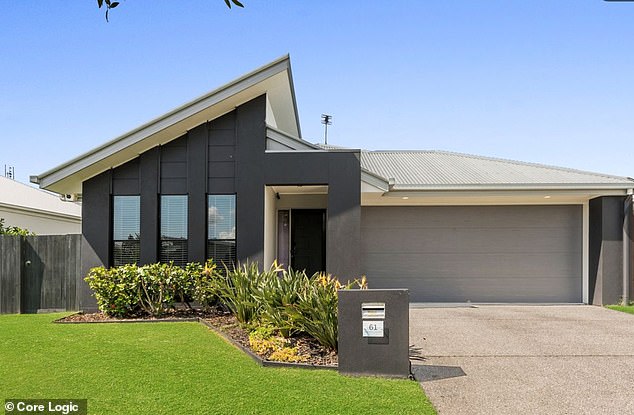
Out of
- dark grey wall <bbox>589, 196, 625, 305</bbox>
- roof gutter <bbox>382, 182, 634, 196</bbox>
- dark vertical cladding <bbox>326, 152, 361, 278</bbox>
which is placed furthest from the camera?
dark grey wall <bbox>589, 196, 625, 305</bbox>

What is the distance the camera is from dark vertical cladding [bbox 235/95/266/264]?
433 inches

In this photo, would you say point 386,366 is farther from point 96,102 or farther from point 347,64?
point 96,102

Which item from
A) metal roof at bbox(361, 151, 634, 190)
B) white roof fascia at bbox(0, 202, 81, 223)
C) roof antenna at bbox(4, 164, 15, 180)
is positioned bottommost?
white roof fascia at bbox(0, 202, 81, 223)

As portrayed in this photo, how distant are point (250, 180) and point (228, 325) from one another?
11.0ft

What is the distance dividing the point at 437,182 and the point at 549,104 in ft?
12.1

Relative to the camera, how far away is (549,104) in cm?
Answer: 1326

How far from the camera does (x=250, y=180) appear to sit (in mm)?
11086

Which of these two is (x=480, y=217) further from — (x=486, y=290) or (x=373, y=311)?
(x=373, y=311)

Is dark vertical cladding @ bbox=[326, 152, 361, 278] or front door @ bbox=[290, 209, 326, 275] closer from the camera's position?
dark vertical cladding @ bbox=[326, 152, 361, 278]

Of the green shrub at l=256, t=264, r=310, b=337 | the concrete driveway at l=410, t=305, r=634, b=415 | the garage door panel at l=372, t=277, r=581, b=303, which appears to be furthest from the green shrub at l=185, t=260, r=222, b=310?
the garage door panel at l=372, t=277, r=581, b=303

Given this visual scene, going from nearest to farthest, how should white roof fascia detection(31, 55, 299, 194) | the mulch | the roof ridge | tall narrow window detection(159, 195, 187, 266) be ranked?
1. the mulch
2. white roof fascia detection(31, 55, 299, 194)
3. tall narrow window detection(159, 195, 187, 266)
4. the roof ridge

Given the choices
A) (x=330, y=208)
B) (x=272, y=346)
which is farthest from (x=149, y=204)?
(x=272, y=346)

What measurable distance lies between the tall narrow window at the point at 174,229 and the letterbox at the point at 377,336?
227 inches

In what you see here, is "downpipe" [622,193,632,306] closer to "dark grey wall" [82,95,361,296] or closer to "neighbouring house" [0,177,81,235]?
"dark grey wall" [82,95,361,296]
